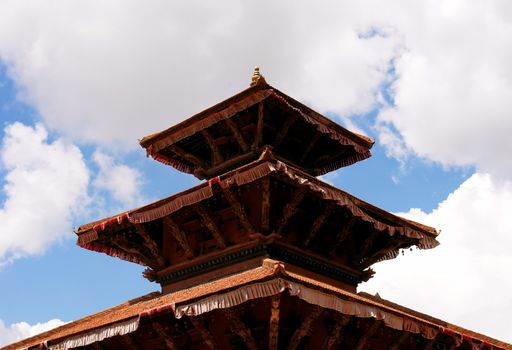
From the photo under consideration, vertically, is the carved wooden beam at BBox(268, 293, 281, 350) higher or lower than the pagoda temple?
lower

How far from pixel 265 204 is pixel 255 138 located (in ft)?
7.96

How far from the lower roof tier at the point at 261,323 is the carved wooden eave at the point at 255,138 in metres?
3.88

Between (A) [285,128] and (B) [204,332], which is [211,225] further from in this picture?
(A) [285,128]

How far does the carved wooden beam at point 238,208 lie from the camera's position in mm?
14523

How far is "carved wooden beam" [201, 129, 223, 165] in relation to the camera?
16.7m

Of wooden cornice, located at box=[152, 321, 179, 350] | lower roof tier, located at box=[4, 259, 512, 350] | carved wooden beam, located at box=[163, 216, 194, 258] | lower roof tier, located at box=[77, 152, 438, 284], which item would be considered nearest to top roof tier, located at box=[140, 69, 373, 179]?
lower roof tier, located at box=[77, 152, 438, 284]

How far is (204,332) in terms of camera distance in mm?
13219

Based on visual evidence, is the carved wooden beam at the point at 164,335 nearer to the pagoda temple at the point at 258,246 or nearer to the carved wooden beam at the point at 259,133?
the pagoda temple at the point at 258,246

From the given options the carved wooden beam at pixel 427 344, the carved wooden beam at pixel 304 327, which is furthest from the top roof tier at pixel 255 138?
the carved wooden beam at pixel 427 344

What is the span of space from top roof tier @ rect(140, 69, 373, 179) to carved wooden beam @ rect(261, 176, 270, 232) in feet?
6.78

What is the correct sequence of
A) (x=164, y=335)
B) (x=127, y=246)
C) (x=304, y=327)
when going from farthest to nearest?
1. (x=127, y=246)
2. (x=164, y=335)
3. (x=304, y=327)

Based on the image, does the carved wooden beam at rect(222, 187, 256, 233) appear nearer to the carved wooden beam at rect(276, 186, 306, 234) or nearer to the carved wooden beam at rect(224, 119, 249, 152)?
the carved wooden beam at rect(276, 186, 306, 234)

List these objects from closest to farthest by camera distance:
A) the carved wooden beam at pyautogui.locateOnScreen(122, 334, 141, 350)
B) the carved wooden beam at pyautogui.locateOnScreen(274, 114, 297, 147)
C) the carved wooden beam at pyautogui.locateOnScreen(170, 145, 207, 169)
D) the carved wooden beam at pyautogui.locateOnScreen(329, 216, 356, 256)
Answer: the carved wooden beam at pyautogui.locateOnScreen(122, 334, 141, 350) < the carved wooden beam at pyautogui.locateOnScreen(329, 216, 356, 256) < the carved wooden beam at pyautogui.locateOnScreen(274, 114, 297, 147) < the carved wooden beam at pyautogui.locateOnScreen(170, 145, 207, 169)

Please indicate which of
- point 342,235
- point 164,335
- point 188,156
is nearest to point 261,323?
point 164,335
